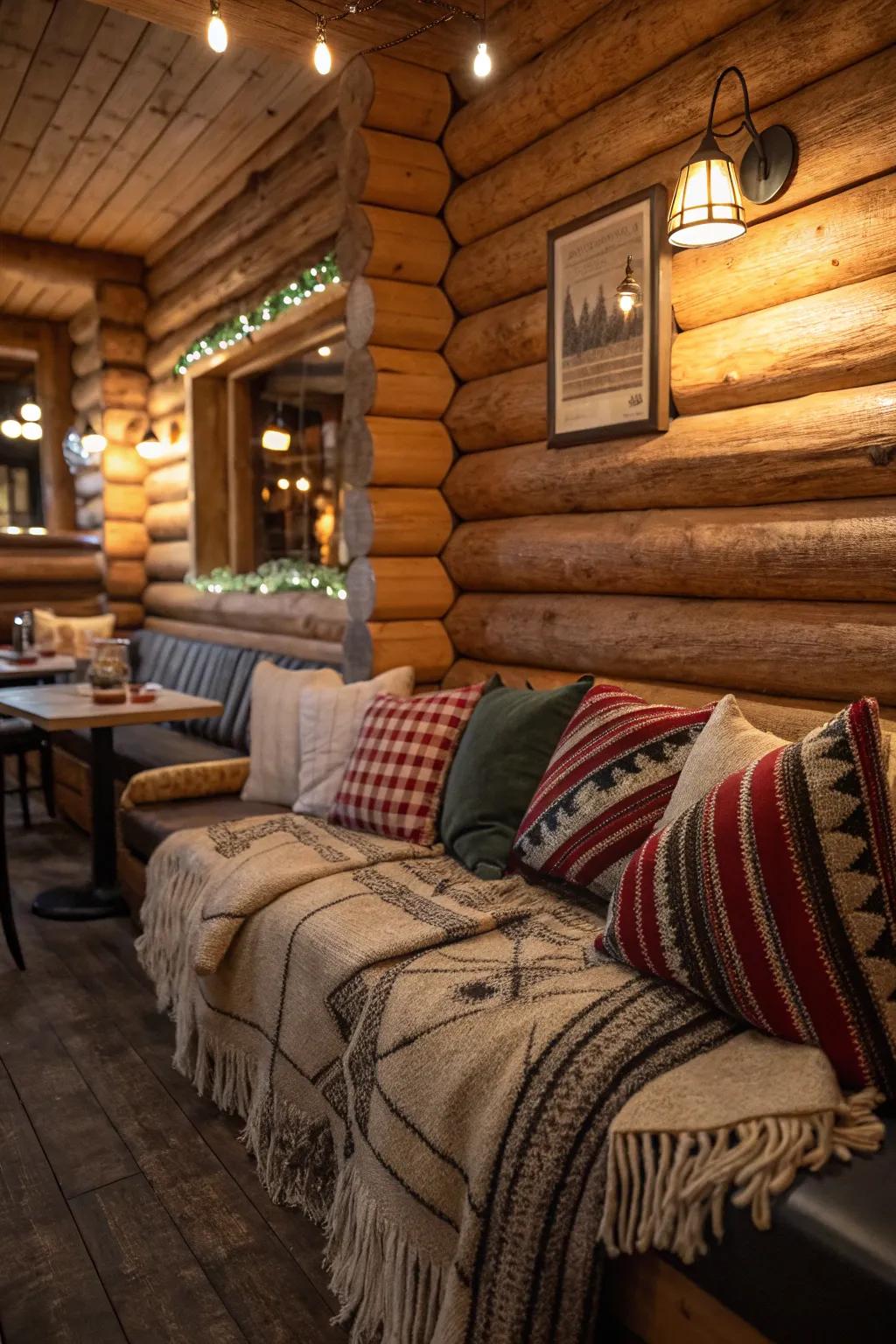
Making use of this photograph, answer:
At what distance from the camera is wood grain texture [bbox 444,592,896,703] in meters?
2.32

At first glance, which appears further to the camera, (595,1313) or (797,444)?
(797,444)

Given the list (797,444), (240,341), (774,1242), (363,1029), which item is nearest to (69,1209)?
(363,1029)

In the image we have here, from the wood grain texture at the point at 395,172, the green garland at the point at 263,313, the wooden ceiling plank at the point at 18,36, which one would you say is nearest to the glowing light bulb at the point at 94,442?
the green garland at the point at 263,313

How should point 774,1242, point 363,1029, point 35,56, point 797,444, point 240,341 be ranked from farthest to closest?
point 240,341 < point 35,56 < point 797,444 < point 363,1029 < point 774,1242

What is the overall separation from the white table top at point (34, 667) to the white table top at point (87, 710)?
2.63 ft

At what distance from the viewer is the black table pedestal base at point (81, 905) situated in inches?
150

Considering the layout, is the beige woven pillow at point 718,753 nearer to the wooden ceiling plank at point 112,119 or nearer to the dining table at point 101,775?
the dining table at point 101,775

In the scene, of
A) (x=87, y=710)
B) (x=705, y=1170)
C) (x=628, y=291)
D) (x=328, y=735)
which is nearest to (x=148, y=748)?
(x=87, y=710)

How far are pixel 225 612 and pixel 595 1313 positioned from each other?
482 cm

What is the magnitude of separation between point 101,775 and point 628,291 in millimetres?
2618

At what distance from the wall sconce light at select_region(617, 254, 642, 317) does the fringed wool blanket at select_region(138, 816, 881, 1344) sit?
5.58ft

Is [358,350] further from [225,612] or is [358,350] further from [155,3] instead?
[225,612]

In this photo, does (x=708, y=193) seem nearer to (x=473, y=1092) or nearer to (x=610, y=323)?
(x=610, y=323)

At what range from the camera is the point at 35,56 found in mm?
4086
